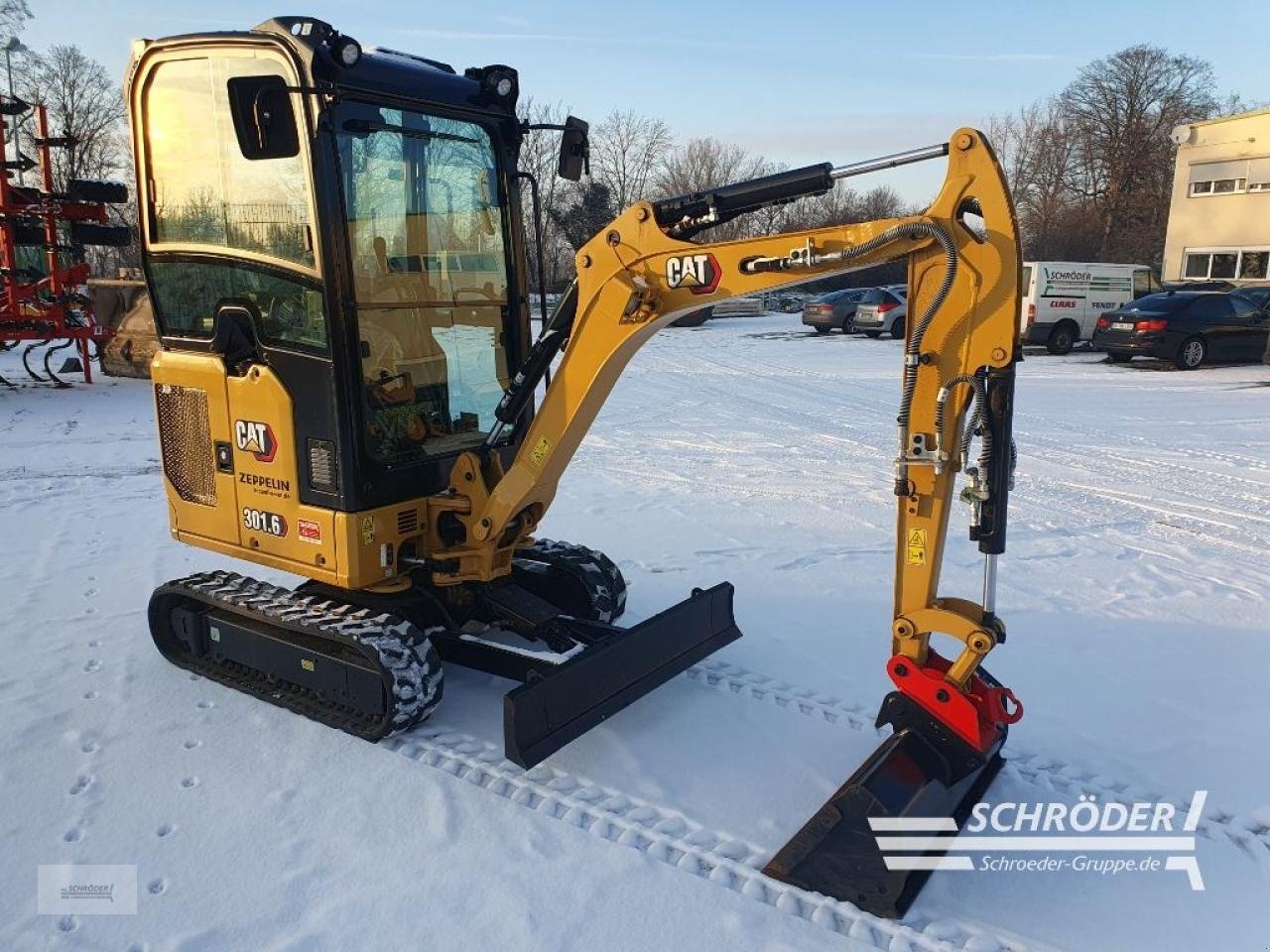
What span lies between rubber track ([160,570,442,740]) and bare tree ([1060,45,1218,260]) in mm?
54255

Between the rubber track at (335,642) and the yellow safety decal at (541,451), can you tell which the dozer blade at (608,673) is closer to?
the rubber track at (335,642)

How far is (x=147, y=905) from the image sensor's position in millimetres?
3303

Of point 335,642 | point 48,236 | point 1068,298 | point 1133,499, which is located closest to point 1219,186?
point 1068,298

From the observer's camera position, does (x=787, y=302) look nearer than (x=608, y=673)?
No

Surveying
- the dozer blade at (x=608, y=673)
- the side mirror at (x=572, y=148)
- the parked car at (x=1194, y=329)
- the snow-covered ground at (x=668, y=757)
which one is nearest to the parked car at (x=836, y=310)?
the parked car at (x=1194, y=329)

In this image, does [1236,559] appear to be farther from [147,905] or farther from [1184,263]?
[1184,263]

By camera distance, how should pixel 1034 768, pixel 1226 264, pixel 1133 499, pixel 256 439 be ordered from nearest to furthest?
pixel 1034 768 → pixel 256 439 → pixel 1133 499 → pixel 1226 264

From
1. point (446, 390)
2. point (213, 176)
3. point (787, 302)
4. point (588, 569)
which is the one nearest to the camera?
point (213, 176)

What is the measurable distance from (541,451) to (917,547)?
1781mm

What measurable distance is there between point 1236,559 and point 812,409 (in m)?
7.03

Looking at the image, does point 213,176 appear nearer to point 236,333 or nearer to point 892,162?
point 236,333

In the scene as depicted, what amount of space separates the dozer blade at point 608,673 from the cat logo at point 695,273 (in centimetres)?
163

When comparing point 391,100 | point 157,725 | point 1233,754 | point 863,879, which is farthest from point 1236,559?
point 157,725

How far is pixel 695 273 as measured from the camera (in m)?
3.96
